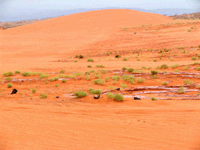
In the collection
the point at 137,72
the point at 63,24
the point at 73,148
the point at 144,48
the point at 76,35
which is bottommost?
the point at 73,148

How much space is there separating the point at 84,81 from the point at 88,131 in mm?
7637

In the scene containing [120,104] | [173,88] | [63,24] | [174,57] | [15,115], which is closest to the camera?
[15,115]

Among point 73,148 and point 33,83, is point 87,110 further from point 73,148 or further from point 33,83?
point 33,83

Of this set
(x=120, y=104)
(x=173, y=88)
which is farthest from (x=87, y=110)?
(x=173, y=88)

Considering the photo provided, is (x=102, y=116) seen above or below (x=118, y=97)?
below

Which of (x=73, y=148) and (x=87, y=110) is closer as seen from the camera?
(x=73, y=148)

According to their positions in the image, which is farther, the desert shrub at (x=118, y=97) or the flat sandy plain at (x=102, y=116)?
the desert shrub at (x=118, y=97)

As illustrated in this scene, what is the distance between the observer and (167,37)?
32.3 metres

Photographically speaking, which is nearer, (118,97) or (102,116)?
(102,116)

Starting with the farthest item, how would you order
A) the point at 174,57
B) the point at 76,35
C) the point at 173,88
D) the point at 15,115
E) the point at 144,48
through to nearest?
the point at 76,35
the point at 144,48
the point at 174,57
the point at 173,88
the point at 15,115

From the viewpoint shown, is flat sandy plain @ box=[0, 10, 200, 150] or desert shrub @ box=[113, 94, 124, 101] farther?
desert shrub @ box=[113, 94, 124, 101]

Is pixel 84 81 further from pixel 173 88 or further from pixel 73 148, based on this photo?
pixel 73 148

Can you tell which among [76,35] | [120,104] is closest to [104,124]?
[120,104]

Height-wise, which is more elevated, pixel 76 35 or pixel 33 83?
pixel 76 35
